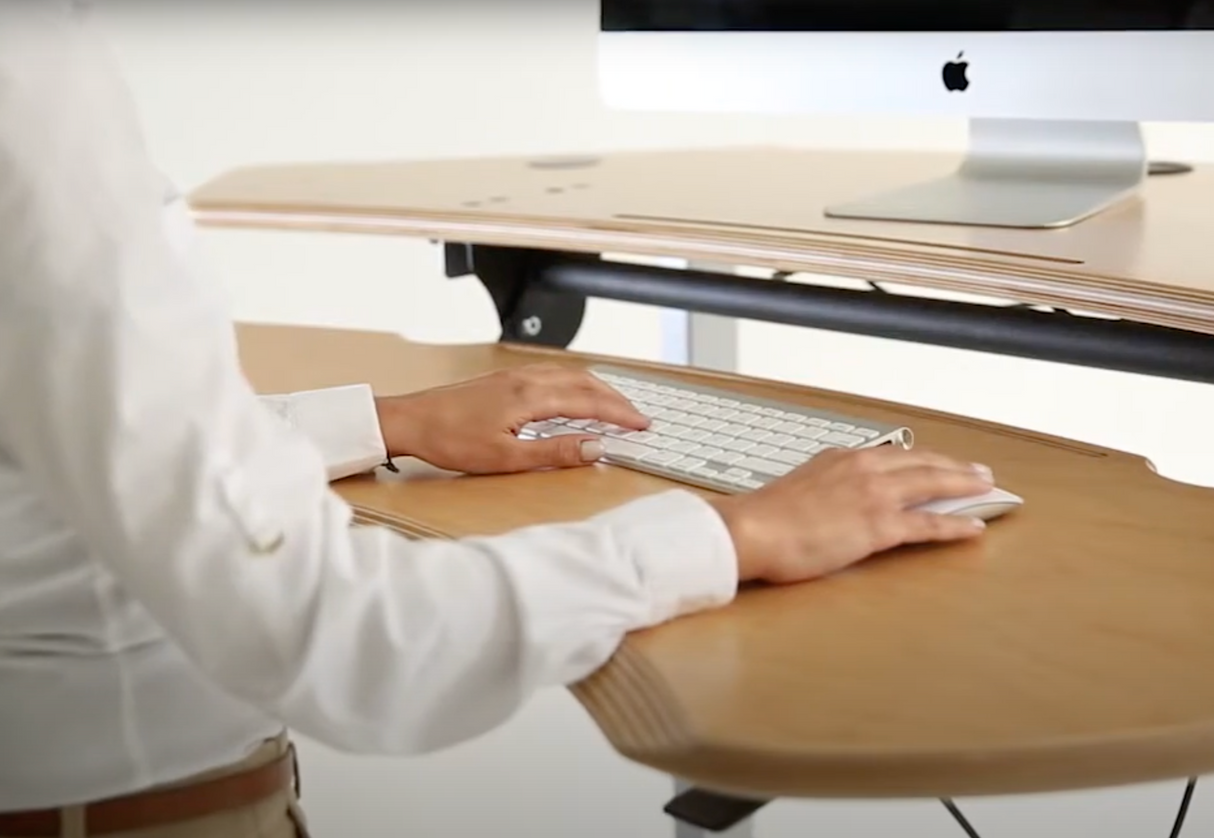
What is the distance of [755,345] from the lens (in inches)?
115

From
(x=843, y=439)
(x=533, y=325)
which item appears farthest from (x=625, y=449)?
(x=533, y=325)

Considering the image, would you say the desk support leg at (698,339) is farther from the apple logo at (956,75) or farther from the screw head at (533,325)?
the apple logo at (956,75)

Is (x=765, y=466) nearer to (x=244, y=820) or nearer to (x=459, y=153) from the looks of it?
(x=244, y=820)

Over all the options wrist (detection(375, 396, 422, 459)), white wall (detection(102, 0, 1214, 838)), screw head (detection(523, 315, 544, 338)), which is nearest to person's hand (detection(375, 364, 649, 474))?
wrist (detection(375, 396, 422, 459))

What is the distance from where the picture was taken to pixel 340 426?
98 cm

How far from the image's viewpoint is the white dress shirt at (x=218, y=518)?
615mm

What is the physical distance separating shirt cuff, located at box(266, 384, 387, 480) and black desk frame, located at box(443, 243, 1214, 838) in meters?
0.49

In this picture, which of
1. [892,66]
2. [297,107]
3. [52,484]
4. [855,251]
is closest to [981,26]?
[892,66]

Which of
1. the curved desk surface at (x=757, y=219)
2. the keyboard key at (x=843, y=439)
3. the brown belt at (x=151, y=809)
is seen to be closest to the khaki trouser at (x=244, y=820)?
the brown belt at (x=151, y=809)

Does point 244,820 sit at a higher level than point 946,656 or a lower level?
lower

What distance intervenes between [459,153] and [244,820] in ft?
6.40

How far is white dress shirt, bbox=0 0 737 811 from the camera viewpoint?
2.02 feet

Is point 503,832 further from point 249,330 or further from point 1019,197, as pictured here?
point 1019,197

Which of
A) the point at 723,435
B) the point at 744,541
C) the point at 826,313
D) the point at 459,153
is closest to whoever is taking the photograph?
the point at 744,541
